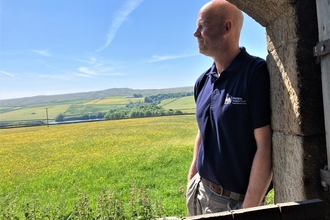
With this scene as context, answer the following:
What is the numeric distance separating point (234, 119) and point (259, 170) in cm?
37

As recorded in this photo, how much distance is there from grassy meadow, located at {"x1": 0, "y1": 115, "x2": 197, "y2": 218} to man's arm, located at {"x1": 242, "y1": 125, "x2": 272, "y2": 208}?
369cm

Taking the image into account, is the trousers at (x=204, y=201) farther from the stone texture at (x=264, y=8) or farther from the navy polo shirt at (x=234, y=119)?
the stone texture at (x=264, y=8)

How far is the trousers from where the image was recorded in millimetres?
1925

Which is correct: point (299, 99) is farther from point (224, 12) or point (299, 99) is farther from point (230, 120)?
point (224, 12)

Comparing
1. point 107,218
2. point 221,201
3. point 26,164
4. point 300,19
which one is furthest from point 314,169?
point 26,164

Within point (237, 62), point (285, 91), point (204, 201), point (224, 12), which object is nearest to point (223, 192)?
point (204, 201)

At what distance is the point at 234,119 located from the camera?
177 centimetres

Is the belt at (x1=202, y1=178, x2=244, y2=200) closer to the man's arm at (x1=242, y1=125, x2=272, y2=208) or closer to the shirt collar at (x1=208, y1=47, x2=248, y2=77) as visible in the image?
the man's arm at (x1=242, y1=125, x2=272, y2=208)

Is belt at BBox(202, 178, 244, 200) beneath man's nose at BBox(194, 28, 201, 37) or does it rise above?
beneath

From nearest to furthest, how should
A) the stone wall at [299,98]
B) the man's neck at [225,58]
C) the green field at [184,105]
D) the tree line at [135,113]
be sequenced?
the stone wall at [299,98] < the man's neck at [225,58] < the tree line at [135,113] < the green field at [184,105]

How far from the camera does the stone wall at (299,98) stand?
148cm

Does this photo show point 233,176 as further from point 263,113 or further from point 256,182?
point 263,113

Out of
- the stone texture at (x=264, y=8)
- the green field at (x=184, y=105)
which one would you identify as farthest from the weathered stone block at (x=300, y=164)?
the green field at (x=184, y=105)

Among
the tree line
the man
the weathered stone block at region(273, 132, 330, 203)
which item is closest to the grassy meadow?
the man
